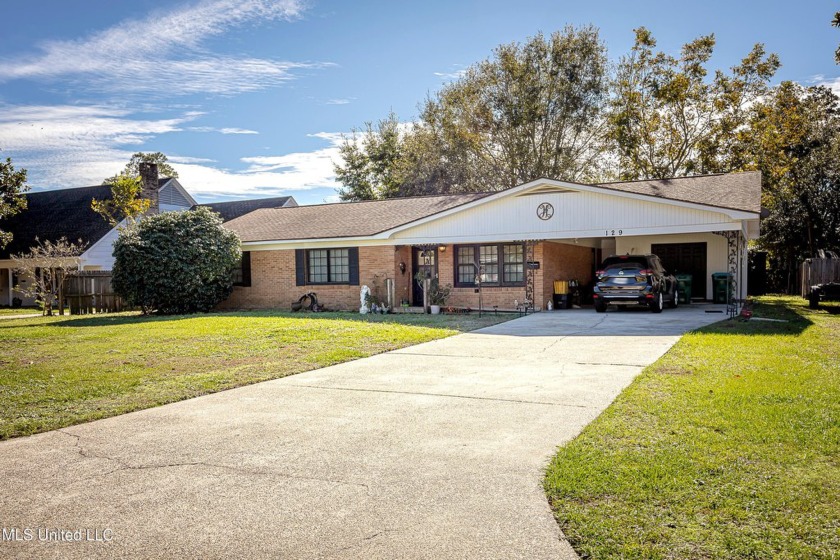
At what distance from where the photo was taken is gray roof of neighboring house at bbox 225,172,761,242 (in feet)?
59.8

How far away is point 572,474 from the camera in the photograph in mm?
4277

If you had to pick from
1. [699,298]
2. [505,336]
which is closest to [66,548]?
[505,336]

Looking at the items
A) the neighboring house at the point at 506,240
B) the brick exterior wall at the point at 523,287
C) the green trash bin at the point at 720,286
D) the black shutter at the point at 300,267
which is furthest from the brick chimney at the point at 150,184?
the green trash bin at the point at 720,286

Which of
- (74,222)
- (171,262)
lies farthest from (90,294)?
(74,222)

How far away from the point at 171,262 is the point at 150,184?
43.8 feet

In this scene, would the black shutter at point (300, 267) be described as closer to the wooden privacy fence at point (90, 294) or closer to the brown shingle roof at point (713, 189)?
the wooden privacy fence at point (90, 294)

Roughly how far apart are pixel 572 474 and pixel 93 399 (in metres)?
5.79

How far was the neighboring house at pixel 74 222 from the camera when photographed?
28672mm

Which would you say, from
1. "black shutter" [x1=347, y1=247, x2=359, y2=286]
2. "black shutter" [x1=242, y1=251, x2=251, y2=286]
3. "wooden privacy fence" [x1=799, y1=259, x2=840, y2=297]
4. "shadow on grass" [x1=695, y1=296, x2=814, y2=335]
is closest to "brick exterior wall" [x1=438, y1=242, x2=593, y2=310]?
"black shutter" [x1=347, y1=247, x2=359, y2=286]

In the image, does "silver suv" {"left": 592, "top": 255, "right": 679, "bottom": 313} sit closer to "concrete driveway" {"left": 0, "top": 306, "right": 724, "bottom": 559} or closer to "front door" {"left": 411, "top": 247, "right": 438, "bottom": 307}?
"front door" {"left": 411, "top": 247, "right": 438, "bottom": 307}

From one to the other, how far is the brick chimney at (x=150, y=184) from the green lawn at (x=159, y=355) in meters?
14.4

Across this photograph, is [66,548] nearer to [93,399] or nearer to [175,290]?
[93,399]

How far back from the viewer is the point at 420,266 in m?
21.5

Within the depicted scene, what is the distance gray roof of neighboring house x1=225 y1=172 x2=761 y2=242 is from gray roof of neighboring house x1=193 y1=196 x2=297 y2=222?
29.2 ft
